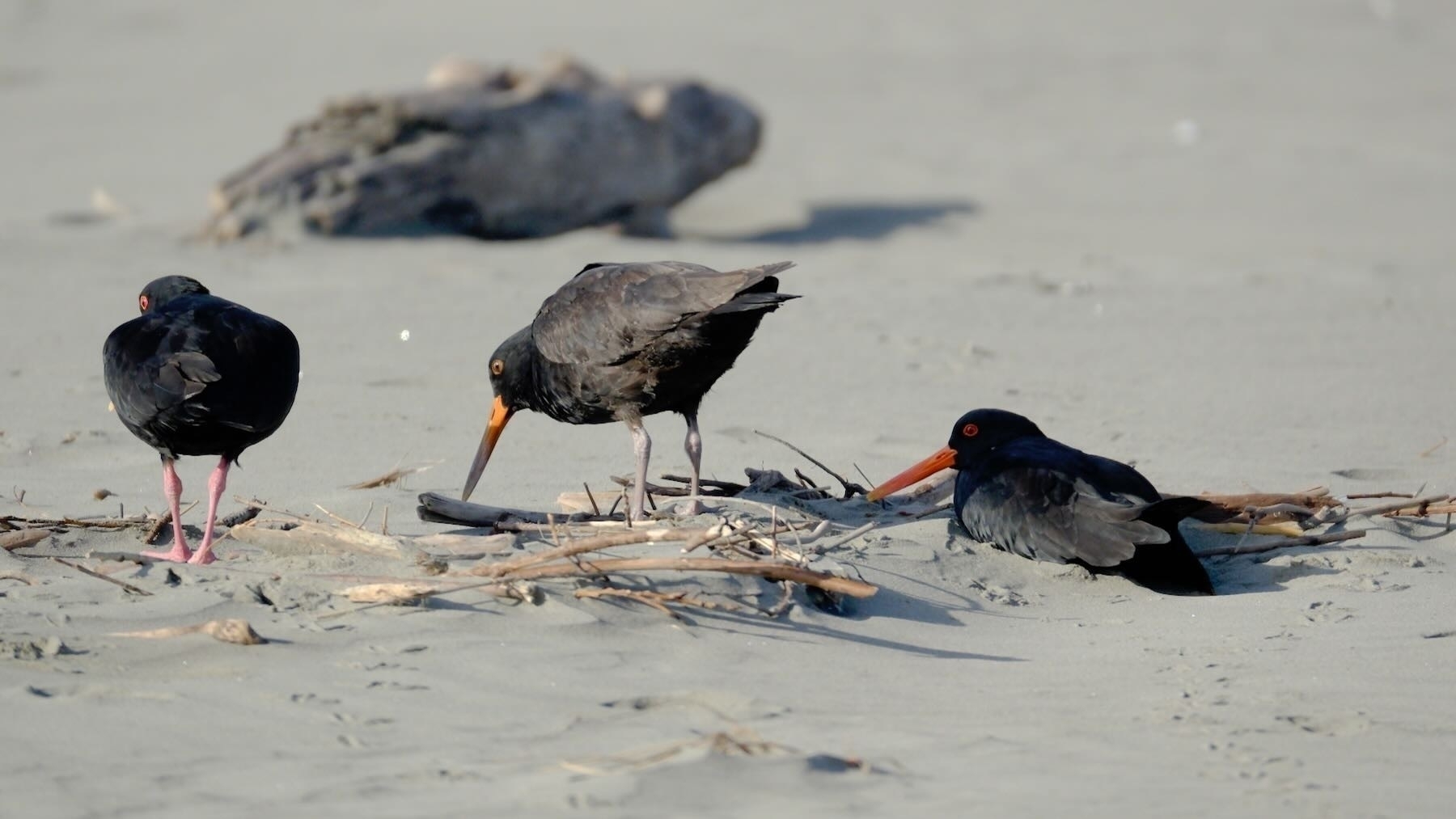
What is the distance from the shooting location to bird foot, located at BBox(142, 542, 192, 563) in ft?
15.3

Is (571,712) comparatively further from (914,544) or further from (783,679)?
(914,544)

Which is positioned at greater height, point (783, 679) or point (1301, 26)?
point (1301, 26)

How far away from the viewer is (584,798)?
10.6 ft

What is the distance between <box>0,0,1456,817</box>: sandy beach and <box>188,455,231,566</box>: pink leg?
0.32 ft

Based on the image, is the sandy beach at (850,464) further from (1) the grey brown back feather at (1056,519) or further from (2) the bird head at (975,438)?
(2) the bird head at (975,438)

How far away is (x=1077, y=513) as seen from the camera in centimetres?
511

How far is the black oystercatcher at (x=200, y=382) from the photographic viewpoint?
16.3 feet

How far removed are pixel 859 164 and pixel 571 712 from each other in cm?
1271

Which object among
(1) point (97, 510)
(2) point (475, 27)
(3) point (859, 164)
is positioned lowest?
(1) point (97, 510)

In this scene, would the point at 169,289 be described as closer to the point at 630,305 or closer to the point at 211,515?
the point at 211,515

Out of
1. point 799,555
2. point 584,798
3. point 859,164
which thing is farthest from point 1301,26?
point 584,798

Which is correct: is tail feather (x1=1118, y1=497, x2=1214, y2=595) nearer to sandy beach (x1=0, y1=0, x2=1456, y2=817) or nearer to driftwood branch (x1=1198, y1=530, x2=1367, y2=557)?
sandy beach (x1=0, y1=0, x2=1456, y2=817)

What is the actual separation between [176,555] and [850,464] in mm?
2934

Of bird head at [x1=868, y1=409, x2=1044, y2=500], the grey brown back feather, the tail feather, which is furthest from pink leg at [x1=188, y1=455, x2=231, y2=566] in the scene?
the tail feather
